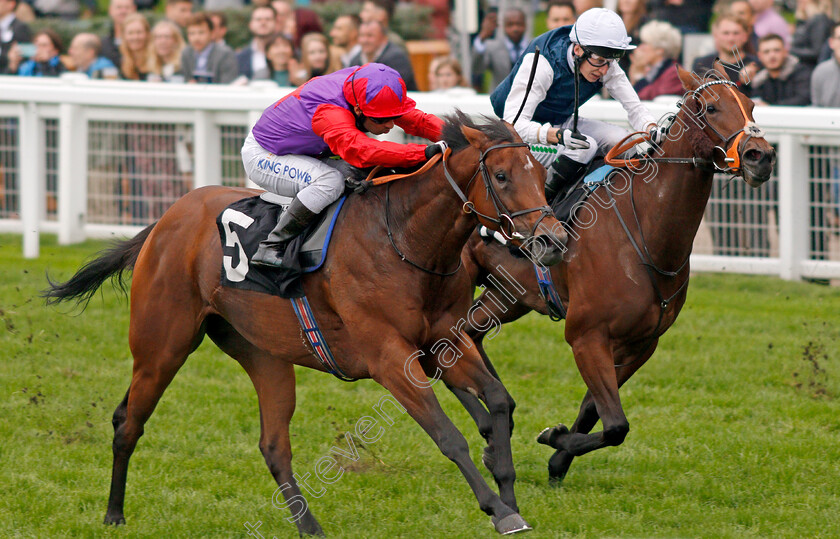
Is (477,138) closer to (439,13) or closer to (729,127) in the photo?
(729,127)

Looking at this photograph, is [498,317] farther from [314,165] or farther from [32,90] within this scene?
[32,90]

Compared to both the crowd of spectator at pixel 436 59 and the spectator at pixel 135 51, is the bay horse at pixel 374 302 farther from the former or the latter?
the spectator at pixel 135 51

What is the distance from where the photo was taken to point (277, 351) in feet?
16.8

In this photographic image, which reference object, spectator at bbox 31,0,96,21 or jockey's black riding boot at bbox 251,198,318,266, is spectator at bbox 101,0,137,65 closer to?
spectator at bbox 31,0,96,21

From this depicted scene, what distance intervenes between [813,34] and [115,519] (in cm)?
812

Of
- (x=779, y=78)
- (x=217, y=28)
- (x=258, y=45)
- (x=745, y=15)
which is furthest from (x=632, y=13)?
(x=217, y=28)

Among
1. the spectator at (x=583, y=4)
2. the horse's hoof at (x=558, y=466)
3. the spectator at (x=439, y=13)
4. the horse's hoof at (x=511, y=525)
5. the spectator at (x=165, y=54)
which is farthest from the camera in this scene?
the spectator at (x=439, y=13)

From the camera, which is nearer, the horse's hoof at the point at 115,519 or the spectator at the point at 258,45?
the horse's hoof at the point at 115,519

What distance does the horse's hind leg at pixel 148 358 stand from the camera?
5309 mm

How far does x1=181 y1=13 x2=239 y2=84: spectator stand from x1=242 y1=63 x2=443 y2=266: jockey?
610 cm

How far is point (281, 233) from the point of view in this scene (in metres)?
4.98

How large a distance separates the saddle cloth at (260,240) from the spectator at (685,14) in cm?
732

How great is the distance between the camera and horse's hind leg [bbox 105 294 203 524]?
531 centimetres

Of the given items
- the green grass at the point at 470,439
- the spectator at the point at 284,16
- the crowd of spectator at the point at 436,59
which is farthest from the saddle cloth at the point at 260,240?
the spectator at the point at 284,16
